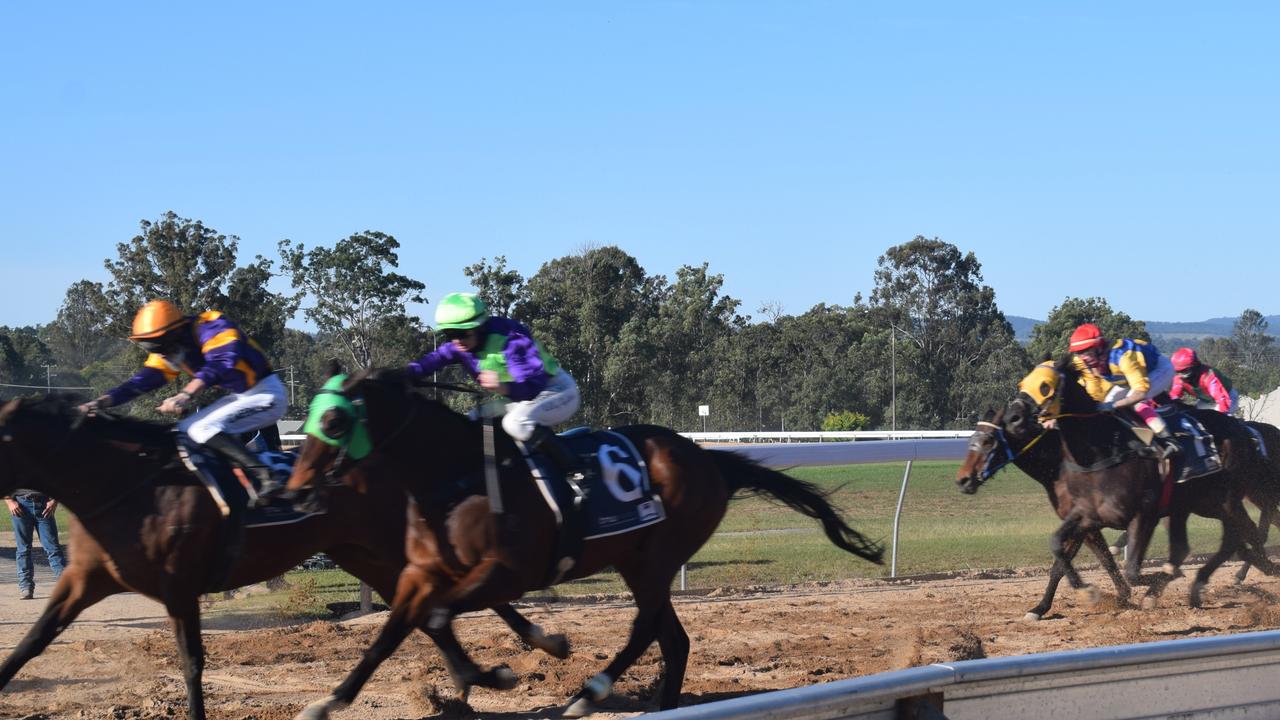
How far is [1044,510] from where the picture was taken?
14062 mm

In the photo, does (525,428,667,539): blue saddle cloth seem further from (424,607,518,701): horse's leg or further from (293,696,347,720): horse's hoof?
(293,696,347,720): horse's hoof

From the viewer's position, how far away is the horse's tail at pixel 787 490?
21.2 feet

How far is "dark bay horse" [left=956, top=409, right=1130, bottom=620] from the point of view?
27.6 ft

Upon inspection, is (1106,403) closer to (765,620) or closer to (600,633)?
(765,620)

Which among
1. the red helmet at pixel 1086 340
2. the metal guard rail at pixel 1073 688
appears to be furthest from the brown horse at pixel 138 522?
the red helmet at pixel 1086 340

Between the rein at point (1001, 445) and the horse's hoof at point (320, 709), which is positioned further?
the rein at point (1001, 445)

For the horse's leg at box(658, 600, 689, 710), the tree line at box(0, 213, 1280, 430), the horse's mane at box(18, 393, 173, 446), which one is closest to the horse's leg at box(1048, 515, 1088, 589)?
the horse's leg at box(658, 600, 689, 710)

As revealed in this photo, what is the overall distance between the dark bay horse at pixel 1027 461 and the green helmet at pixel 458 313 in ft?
13.5

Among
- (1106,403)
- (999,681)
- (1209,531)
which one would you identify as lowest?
(1209,531)

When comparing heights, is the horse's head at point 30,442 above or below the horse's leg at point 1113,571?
above

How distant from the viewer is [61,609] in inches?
204

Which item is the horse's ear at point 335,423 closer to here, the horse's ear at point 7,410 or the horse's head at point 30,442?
the horse's head at point 30,442

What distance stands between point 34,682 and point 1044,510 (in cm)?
1089

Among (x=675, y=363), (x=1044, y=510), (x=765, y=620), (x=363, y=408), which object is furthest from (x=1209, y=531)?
(x=675, y=363)
